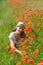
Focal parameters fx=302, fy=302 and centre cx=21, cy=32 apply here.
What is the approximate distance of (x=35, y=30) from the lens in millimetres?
7480

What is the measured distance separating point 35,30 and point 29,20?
2.89 feet

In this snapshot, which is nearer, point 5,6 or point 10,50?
point 10,50

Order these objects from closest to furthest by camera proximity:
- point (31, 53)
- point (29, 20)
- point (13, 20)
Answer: point (31, 53)
point (29, 20)
point (13, 20)

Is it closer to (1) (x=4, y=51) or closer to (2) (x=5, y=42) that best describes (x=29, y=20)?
(2) (x=5, y=42)

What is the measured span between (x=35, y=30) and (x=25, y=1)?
478 cm

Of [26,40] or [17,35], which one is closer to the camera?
[26,40]

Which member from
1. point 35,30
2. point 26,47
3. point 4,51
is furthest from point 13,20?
point 26,47

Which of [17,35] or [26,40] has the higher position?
[17,35]

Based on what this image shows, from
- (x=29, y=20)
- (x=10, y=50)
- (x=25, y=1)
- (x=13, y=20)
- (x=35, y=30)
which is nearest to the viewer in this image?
(x=10, y=50)

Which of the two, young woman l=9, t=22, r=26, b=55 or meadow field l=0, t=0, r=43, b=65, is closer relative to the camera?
meadow field l=0, t=0, r=43, b=65

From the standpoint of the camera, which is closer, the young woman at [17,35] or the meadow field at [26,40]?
the meadow field at [26,40]

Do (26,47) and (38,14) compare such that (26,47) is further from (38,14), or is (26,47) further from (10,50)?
(38,14)

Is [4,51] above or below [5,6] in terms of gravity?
below

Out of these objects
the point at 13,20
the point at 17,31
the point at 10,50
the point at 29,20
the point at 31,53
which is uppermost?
the point at 13,20
